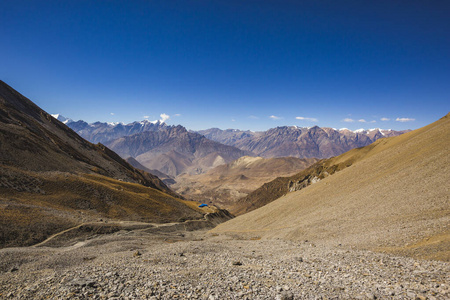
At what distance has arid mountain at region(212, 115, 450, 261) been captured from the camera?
19.5m

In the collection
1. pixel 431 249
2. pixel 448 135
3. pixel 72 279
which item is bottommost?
pixel 72 279

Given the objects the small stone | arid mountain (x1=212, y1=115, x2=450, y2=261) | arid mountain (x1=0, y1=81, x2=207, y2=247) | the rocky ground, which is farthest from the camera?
arid mountain (x1=0, y1=81, x2=207, y2=247)

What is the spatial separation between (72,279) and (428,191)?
4087 cm

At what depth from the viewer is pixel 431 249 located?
15523 millimetres

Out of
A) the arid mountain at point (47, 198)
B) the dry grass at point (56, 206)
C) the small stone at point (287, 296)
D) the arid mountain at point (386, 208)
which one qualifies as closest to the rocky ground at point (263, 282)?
the small stone at point (287, 296)

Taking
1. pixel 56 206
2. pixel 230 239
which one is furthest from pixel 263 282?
pixel 56 206

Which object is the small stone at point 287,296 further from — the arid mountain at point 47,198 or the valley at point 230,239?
the arid mountain at point 47,198

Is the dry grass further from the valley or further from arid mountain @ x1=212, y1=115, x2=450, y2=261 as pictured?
arid mountain @ x1=212, y1=115, x2=450, y2=261

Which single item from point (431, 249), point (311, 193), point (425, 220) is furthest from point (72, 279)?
point (311, 193)

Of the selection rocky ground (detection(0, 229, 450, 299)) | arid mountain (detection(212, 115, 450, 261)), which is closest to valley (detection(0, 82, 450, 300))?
rocky ground (detection(0, 229, 450, 299))

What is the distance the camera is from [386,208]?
29672 mm

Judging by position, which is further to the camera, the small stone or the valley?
the valley

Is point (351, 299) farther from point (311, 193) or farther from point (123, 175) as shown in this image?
point (123, 175)

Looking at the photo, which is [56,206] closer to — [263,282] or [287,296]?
[263,282]
